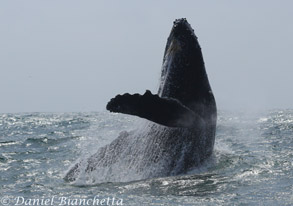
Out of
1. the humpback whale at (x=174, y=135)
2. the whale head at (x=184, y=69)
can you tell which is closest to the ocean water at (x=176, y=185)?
the humpback whale at (x=174, y=135)

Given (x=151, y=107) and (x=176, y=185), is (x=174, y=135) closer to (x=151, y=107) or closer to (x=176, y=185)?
(x=176, y=185)

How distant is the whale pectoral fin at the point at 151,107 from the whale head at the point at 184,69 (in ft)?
3.13

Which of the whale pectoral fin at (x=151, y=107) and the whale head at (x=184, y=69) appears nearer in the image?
the whale pectoral fin at (x=151, y=107)

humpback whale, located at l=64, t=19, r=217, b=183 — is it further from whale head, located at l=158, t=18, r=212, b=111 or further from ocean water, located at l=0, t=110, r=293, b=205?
ocean water, located at l=0, t=110, r=293, b=205

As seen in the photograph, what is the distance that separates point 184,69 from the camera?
363 inches

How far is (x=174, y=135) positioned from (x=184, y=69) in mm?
1168

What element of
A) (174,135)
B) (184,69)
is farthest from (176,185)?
(184,69)

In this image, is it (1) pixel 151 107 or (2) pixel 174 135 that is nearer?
(1) pixel 151 107

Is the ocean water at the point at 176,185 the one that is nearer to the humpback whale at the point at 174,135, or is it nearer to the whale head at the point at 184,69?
the humpback whale at the point at 174,135

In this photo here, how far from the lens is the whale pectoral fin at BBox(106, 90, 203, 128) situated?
775cm

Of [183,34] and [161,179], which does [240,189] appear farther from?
[183,34]

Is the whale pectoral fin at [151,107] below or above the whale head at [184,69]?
below

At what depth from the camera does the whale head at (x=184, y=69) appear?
9145 millimetres

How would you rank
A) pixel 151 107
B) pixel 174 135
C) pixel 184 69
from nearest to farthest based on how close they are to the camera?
1. pixel 151 107
2. pixel 184 69
3. pixel 174 135
